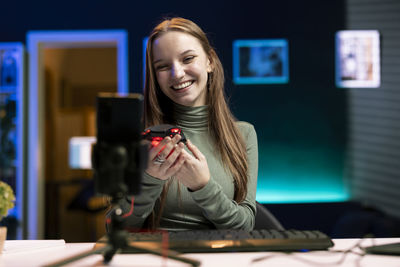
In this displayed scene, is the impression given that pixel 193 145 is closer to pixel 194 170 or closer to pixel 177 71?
pixel 194 170

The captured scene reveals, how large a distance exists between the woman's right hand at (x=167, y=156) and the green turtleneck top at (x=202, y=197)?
0.11m

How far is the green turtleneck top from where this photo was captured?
1.30 meters

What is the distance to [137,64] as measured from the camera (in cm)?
398

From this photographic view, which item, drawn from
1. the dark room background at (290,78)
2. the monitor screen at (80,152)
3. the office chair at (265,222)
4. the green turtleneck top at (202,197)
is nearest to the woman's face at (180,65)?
the green turtleneck top at (202,197)

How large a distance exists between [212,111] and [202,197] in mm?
453

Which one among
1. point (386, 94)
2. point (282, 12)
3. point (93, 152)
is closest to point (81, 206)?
point (282, 12)

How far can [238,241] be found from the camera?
3.26ft

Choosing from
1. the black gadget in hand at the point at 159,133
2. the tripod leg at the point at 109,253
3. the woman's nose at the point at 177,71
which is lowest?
the tripod leg at the point at 109,253

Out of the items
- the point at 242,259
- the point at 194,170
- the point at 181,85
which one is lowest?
the point at 242,259

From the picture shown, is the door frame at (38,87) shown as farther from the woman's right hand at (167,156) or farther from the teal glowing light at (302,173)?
the woman's right hand at (167,156)

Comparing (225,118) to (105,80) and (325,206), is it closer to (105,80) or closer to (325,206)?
(325,206)

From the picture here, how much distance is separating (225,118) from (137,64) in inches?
100.0

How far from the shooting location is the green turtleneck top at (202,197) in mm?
1305

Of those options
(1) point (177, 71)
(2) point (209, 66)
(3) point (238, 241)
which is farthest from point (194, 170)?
(2) point (209, 66)
